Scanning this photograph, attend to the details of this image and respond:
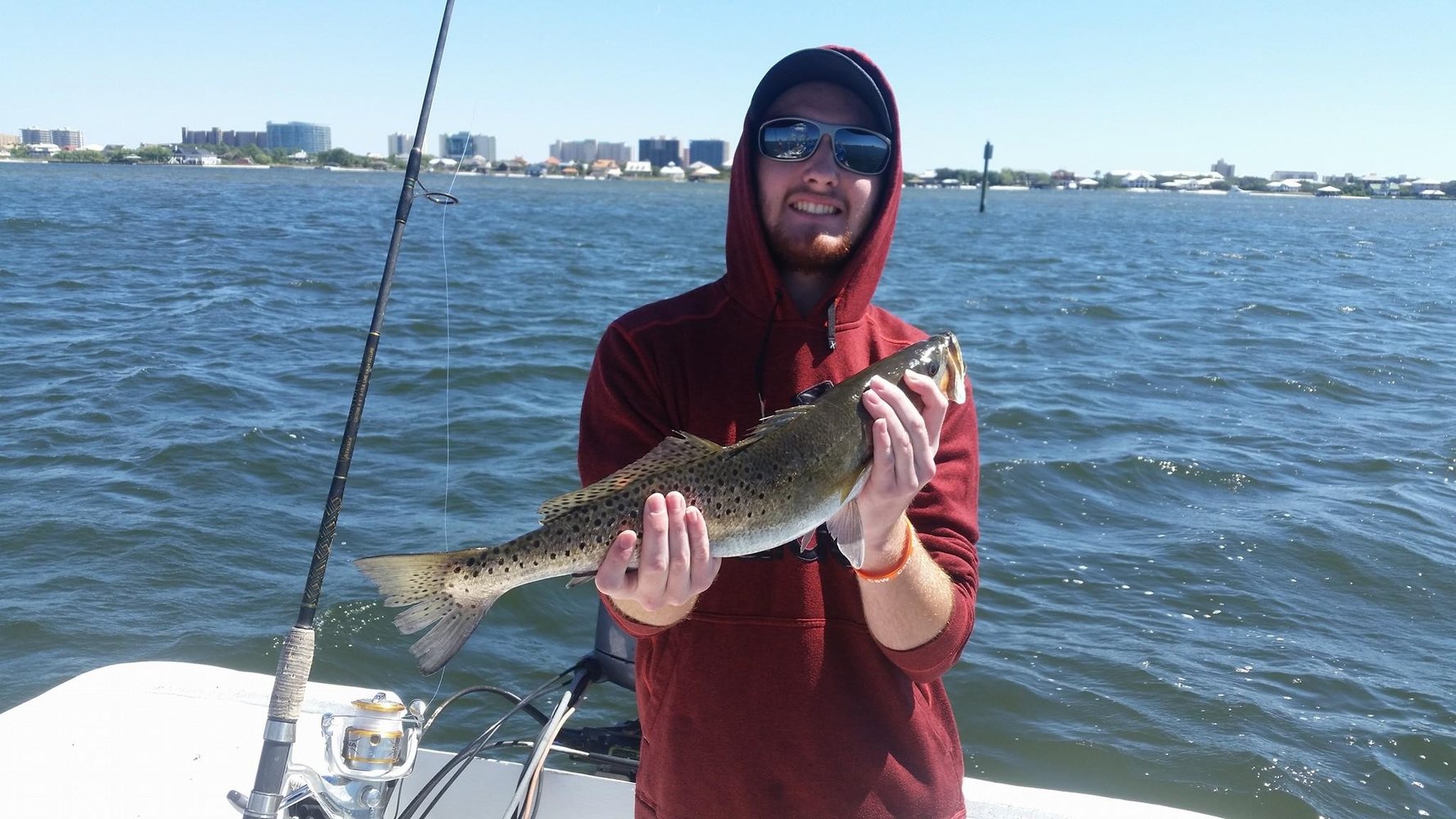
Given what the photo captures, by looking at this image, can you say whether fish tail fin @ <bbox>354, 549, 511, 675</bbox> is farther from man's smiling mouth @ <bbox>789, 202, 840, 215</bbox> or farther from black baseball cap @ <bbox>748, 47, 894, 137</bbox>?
black baseball cap @ <bbox>748, 47, 894, 137</bbox>

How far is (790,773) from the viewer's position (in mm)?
2922

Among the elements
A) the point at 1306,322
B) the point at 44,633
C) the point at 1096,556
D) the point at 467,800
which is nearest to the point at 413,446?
the point at 44,633

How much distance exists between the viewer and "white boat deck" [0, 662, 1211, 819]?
4.25 m

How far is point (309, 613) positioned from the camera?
11.8ft

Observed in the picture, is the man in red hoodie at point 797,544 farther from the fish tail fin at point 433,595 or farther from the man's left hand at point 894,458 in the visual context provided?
the fish tail fin at point 433,595

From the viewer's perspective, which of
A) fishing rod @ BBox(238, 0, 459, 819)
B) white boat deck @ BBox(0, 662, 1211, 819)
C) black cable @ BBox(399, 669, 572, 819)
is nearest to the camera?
fishing rod @ BBox(238, 0, 459, 819)

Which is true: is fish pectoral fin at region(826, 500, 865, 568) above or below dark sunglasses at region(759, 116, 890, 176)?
below

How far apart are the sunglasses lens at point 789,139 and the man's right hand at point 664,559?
44.8 inches

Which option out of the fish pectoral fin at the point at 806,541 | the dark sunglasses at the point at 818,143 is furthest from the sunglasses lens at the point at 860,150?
the fish pectoral fin at the point at 806,541

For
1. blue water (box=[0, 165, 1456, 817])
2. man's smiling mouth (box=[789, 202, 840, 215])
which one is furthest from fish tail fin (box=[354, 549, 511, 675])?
blue water (box=[0, 165, 1456, 817])

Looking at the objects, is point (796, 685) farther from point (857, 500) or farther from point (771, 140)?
point (771, 140)

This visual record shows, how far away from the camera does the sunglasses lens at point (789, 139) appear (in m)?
3.20

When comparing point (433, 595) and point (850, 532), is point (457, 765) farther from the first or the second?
point (850, 532)

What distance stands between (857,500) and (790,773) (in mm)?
784
